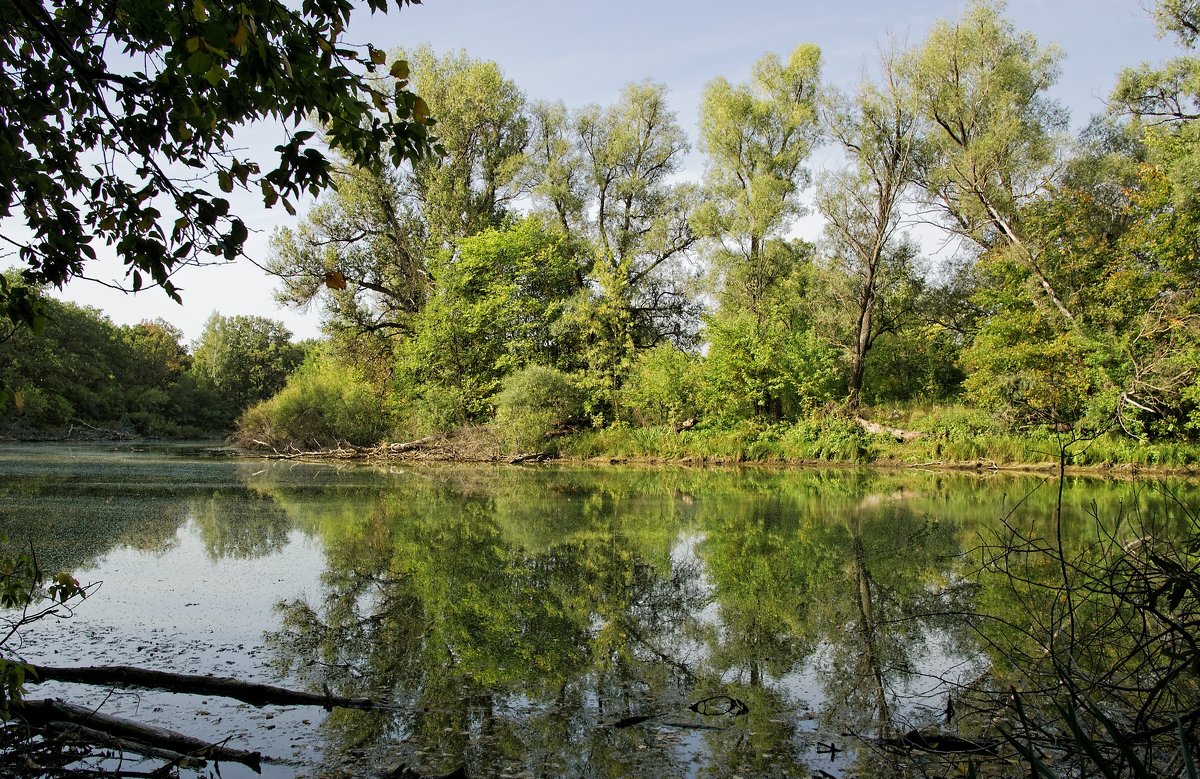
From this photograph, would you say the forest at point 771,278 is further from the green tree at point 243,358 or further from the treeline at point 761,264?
the green tree at point 243,358

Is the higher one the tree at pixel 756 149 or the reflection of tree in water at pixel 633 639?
the tree at pixel 756 149

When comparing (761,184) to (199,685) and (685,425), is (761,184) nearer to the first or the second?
(685,425)

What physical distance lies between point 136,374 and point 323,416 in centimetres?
2363

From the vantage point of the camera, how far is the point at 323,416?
2889 centimetres

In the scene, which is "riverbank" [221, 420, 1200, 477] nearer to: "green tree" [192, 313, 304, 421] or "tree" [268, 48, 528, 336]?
"tree" [268, 48, 528, 336]

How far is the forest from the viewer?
66.6 feet

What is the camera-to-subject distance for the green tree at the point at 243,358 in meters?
48.9

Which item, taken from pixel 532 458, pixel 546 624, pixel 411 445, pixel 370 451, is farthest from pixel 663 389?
pixel 546 624

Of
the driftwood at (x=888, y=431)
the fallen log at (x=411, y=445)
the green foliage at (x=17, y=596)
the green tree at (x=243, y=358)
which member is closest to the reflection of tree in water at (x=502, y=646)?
the green foliage at (x=17, y=596)

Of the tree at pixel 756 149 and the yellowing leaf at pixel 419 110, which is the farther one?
the tree at pixel 756 149

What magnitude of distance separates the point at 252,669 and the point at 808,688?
322cm

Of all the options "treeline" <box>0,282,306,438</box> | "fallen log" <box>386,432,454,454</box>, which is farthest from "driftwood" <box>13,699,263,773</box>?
"treeline" <box>0,282,306,438</box>

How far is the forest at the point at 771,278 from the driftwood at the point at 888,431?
87 mm

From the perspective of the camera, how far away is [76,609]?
5.93 m
